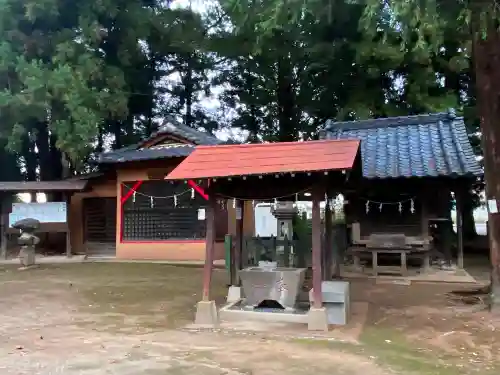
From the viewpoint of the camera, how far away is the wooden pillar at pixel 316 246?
21.8ft

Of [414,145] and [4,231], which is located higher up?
[414,145]

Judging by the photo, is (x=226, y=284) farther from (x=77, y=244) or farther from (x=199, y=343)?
(x=77, y=244)

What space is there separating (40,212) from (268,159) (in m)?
10.5

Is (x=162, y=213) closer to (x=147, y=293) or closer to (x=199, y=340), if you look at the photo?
(x=147, y=293)

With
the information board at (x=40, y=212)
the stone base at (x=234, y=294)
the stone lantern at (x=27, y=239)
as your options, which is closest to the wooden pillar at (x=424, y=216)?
the stone base at (x=234, y=294)

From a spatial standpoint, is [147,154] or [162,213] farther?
[162,213]

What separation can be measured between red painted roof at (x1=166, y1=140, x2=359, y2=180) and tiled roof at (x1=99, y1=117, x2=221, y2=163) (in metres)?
6.91

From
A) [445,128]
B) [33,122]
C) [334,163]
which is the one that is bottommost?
[334,163]

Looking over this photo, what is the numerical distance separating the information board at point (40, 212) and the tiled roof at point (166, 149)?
82.6 inches

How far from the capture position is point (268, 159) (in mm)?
6945

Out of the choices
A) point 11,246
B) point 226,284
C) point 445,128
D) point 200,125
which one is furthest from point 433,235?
point 11,246

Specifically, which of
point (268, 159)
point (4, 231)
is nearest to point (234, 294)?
point (268, 159)

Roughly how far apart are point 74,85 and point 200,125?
833cm

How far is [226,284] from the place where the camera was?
1045 centimetres
